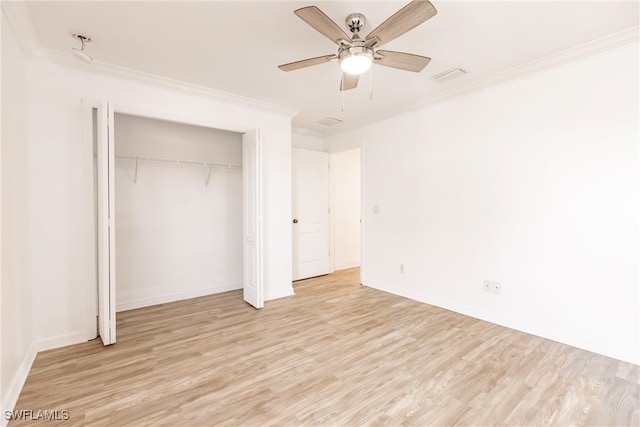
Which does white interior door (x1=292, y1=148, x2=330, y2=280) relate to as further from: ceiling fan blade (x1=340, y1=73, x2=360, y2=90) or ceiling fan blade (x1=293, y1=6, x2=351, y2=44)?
ceiling fan blade (x1=293, y1=6, x2=351, y2=44)

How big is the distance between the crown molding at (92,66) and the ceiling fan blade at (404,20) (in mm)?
2184

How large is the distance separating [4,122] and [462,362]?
372 cm

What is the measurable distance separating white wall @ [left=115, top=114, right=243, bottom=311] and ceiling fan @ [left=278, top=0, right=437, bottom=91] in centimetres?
240

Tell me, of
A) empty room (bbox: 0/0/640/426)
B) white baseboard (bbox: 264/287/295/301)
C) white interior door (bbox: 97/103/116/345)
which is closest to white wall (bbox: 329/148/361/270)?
empty room (bbox: 0/0/640/426)

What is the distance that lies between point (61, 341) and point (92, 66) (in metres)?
2.56

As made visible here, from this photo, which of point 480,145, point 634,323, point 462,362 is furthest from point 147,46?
point 634,323

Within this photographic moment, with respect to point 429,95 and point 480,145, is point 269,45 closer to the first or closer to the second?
point 429,95

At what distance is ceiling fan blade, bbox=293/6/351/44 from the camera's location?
5.39 ft

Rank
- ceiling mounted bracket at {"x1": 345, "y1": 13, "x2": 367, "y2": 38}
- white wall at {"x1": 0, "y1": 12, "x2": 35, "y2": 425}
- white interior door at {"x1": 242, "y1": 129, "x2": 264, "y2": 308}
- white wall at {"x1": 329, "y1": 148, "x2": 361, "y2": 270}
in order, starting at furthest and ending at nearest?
white wall at {"x1": 329, "y1": 148, "x2": 361, "y2": 270}, white interior door at {"x1": 242, "y1": 129, "x2": 264, "y2": 308}, ceiling mounted bracket at {"x1": 345, "y1": 13, "x2": 367, "y2": 38}, white wall at {"x1": 0, "y1": 12, "x2": 35, "y2": 425}

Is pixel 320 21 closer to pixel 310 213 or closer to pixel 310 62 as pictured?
pixel 310 62

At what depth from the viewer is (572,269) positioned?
2684 millimetres

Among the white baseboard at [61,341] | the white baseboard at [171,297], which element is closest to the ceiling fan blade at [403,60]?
the white baseboard at [61,341]

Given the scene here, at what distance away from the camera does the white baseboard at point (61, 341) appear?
102 inches

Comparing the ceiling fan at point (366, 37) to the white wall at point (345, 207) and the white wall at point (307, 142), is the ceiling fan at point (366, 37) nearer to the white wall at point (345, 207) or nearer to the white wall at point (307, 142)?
the white wall at point (307, 142)
